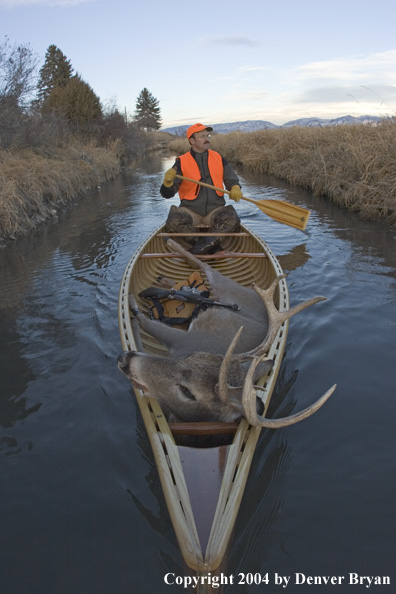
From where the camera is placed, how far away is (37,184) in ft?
40.0

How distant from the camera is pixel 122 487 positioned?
3.14 metres

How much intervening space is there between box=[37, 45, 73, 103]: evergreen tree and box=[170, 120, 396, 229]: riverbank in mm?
19733

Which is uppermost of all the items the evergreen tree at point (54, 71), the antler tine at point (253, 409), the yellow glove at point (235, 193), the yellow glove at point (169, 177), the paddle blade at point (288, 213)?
the evergreen tree at point (54, 71)

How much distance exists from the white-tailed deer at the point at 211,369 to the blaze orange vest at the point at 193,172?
12.2 feet

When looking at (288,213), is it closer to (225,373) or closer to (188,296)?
(188,296)

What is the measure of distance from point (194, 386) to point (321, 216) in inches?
386

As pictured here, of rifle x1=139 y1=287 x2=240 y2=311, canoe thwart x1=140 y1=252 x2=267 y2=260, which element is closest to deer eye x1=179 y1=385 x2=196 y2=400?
rifle x1=139 y1=287 x2=240 y2=311

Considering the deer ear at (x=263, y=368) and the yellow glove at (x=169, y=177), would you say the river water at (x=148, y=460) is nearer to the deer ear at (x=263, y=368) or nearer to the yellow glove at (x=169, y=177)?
the deer ear at (x=263, y=368)

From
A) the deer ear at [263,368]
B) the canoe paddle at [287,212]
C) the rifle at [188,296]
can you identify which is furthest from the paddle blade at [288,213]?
the deer ear at [263,368]

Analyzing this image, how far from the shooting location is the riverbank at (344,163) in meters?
10.1

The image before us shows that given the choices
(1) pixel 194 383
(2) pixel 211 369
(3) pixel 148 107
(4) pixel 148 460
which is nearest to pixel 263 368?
(2) pixel 211 369

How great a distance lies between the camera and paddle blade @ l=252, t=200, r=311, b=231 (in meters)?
8.05

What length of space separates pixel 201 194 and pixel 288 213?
1.88 metres

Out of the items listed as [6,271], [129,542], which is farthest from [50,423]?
[6,271]
